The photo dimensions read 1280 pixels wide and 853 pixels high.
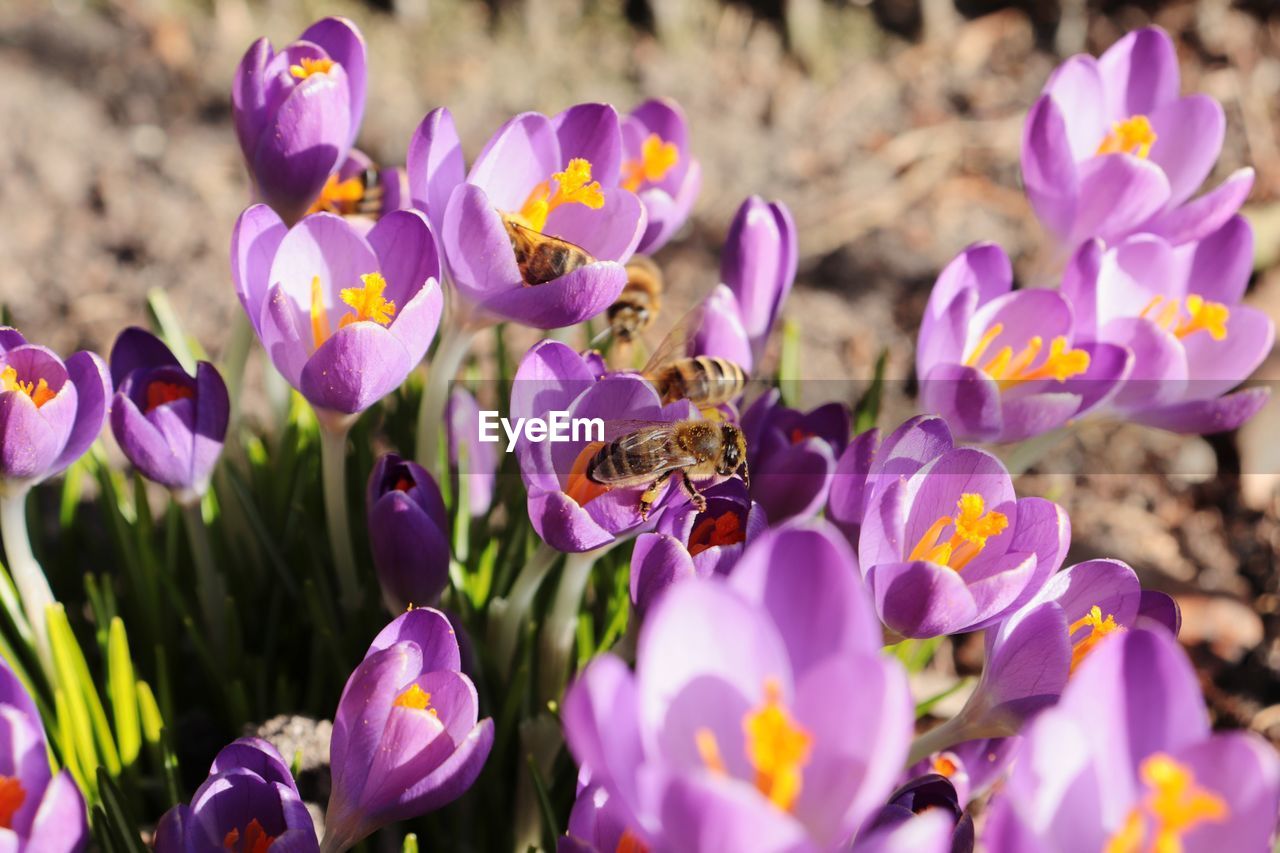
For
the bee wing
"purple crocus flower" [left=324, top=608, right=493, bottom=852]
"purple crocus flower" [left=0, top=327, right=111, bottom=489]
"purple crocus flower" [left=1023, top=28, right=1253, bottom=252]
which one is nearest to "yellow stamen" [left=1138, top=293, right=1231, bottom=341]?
"purple crocus flower" [left=1023, top=28, right=1253, bottom=252]

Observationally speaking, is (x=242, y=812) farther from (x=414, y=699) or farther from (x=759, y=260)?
(x=759, y=260)

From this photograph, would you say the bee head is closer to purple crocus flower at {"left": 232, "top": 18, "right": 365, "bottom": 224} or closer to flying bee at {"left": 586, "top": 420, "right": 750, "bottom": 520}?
flying bee at {"left": 586, "top": 420, "right": 750, "bottom": 520}

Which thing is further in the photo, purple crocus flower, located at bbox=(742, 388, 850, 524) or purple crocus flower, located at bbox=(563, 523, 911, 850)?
purple crocus flower, located at bbox=(742, 388, 850, 524)

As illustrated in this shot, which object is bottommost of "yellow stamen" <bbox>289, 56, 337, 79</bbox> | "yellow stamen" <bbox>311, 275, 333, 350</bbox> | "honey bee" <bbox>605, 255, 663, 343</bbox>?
"honey bee" <bbox>605, 255, 663, 343</bbox>

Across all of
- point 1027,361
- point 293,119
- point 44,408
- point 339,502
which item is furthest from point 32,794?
point 1027,361

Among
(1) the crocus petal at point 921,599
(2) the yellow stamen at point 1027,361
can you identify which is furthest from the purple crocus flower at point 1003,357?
(1) the crocus petal at point 921,599

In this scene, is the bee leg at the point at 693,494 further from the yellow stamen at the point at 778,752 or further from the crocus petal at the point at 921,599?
the yellow stamen at the point at 778,752
